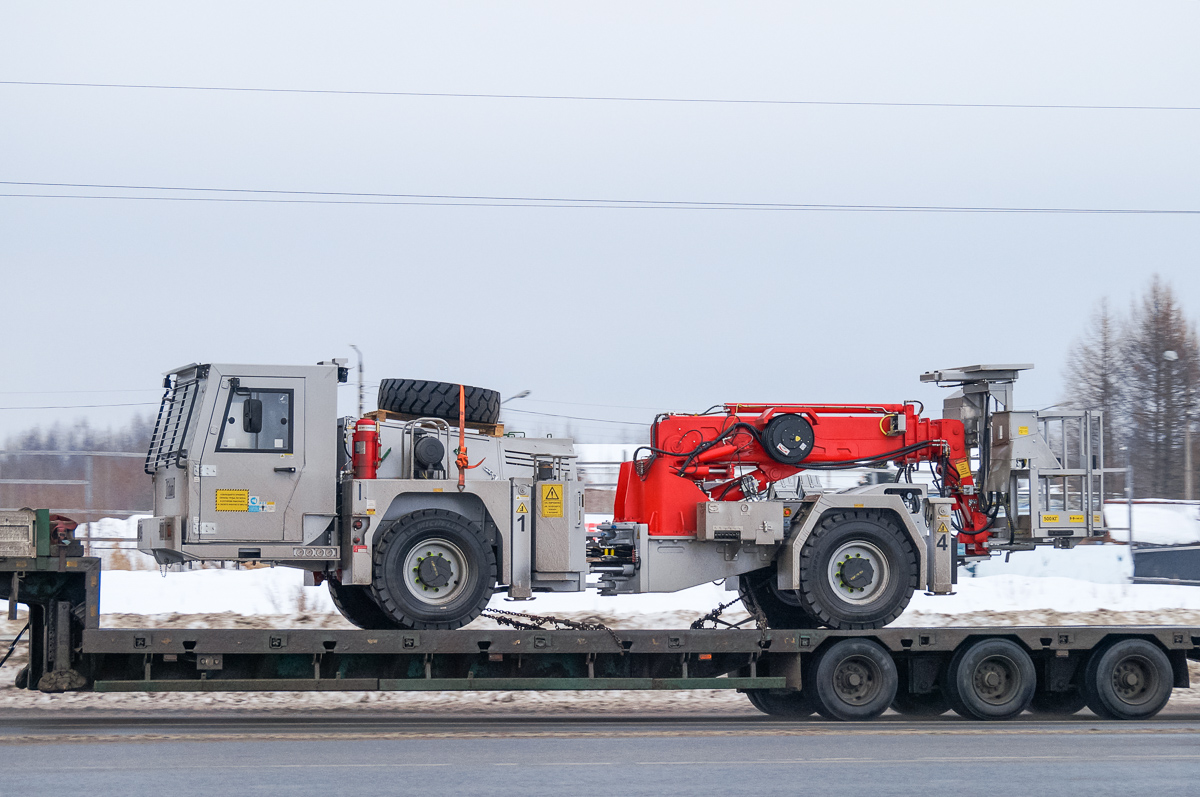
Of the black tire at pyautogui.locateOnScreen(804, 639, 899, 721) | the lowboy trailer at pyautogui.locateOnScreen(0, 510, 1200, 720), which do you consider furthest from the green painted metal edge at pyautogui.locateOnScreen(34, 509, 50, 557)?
the black tire at pyautogui.locateOnScreen(804, 639, 899, 721)

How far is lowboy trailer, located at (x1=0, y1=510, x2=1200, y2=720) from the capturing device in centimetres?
1203

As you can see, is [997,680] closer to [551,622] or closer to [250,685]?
[551,622]

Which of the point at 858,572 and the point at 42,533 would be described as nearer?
the point at 42,533

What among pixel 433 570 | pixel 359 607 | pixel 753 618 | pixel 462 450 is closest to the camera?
pixel 433 570

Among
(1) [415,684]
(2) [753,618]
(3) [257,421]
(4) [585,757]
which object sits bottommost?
(4) [585,757]

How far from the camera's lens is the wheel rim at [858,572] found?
45.0 ft

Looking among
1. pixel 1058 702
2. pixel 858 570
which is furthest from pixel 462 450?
pixel 1058 702

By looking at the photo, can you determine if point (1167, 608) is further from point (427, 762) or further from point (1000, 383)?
point (427, 762)

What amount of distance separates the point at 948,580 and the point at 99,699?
986cm

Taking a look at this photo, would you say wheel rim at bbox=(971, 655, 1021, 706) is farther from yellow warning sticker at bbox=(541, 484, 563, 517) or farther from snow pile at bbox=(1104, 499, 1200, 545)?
snow pile at bbox=(1104, 499, 1200, 545)

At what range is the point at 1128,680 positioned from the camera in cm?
1407

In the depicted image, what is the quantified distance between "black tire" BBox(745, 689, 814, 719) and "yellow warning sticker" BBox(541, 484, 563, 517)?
2900mm

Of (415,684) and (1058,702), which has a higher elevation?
(415,684)

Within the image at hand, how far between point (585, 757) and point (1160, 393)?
4225 centimetres
